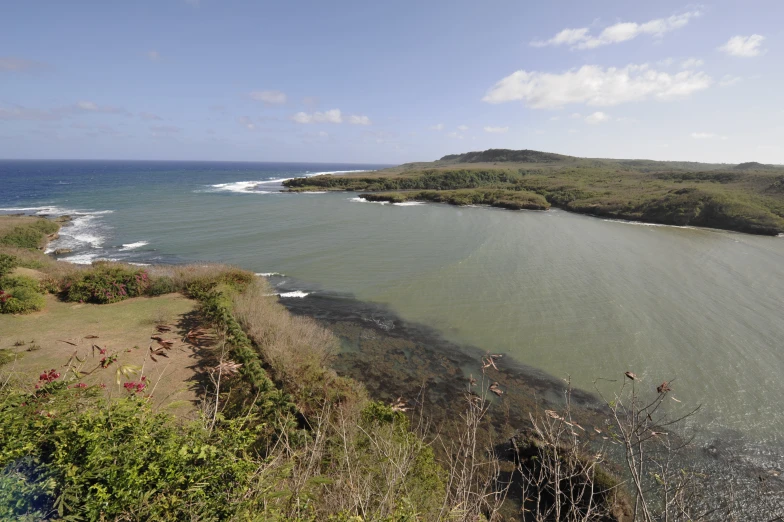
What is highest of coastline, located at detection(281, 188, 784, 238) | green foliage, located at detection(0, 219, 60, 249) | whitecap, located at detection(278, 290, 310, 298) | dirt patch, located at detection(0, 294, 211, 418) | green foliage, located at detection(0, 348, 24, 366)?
coastline, located at detection(281, 188, 784, 238)

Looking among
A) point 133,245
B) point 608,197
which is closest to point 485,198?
point 608,197

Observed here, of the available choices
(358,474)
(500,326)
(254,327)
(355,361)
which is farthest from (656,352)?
(254,327)

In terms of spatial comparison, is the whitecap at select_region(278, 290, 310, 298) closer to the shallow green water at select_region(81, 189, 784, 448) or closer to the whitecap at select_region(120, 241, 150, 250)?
the shallow green water at select_region(81, 189, 784, 448)

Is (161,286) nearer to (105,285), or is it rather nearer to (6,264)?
(105,285)

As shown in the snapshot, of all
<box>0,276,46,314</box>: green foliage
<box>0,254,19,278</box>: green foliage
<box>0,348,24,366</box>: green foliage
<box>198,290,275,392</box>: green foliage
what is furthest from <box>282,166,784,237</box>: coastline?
<box>0,348,24,366</box>: green foliage

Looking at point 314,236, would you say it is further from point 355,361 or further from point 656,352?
point 656,352
